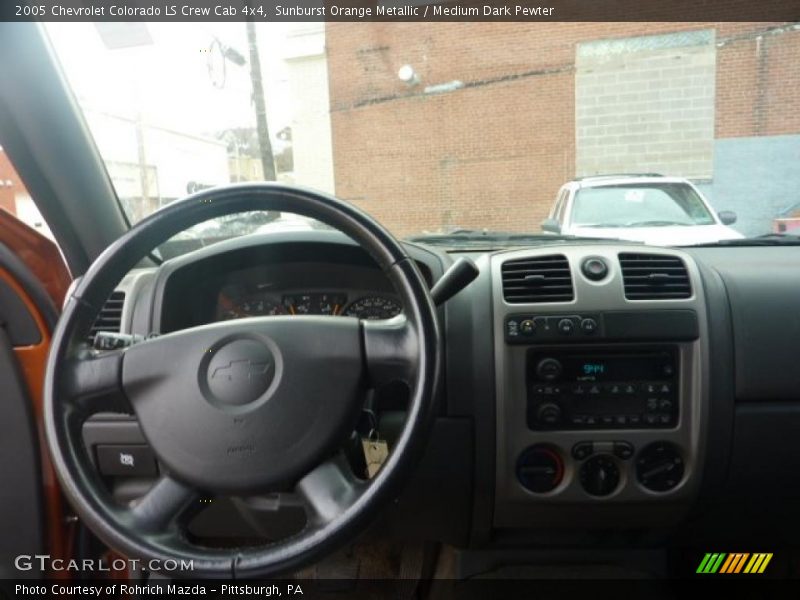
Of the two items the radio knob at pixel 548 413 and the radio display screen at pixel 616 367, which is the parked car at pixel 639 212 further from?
the radio knob at pixel 548 413

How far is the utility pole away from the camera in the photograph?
7.07 feet

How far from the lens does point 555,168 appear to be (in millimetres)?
3090

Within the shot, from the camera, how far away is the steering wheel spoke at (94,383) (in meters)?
1.22

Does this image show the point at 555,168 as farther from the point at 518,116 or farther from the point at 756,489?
the point at 756,489

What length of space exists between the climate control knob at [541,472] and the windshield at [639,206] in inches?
38.9

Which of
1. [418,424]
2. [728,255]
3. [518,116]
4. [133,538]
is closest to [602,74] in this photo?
[518,116]

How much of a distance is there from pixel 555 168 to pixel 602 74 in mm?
460

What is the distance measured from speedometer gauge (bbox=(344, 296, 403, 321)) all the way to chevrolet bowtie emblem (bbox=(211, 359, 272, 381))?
2.13 ft

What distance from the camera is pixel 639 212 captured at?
8.20 feet

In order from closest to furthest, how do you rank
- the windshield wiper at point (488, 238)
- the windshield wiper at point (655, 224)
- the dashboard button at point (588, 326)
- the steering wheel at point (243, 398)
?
the steering wheel at point (243, 398) → the dashboard button at point (588, 326) → the windshield wiper at point (488, 238) → the windshield wiper at point (655, 224)

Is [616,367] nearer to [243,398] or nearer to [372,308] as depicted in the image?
[372,308]

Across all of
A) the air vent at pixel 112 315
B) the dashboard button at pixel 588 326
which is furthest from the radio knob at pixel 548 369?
the air vent at pixel 112 315

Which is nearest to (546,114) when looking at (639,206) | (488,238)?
(639,206)

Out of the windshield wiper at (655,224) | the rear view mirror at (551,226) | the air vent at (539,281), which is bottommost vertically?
the air vent at (539,281)
